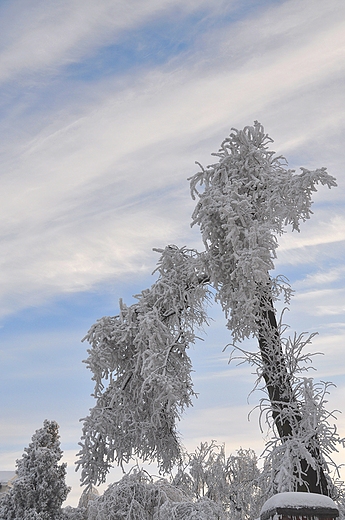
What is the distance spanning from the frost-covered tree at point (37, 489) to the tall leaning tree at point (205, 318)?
40.7ft

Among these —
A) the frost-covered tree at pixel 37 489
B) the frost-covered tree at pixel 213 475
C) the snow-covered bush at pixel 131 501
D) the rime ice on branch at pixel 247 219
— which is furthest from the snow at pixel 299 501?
the frost-covered tree at pixel 37 489

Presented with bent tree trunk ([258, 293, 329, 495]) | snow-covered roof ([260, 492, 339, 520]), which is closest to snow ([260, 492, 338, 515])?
snow-covered roof ([260, 492, 339, 520])

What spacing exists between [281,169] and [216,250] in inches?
70.0

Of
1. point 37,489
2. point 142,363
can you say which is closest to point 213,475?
point 37,489

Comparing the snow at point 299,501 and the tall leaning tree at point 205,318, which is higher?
the tall leaning tree at point 205,318

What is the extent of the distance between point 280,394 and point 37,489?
1548 cm

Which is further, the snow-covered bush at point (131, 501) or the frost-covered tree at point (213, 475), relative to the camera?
the frost-covered tree at point (213, 475)

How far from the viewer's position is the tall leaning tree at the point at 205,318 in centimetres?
680

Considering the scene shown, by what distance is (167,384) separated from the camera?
22.5 ft

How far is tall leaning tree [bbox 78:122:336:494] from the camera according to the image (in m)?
6.80

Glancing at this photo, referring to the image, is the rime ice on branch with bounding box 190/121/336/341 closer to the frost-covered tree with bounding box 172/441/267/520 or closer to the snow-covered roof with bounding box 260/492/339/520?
the snow-covered roof with bounding box 260/492/339/520

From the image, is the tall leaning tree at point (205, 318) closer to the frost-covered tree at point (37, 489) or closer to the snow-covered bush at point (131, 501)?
the snow-covered bush at point (131, 501)

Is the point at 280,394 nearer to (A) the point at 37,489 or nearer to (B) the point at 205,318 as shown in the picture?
(B) the point at 205,318

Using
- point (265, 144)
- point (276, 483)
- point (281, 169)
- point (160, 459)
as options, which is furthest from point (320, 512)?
point (265, 144)
